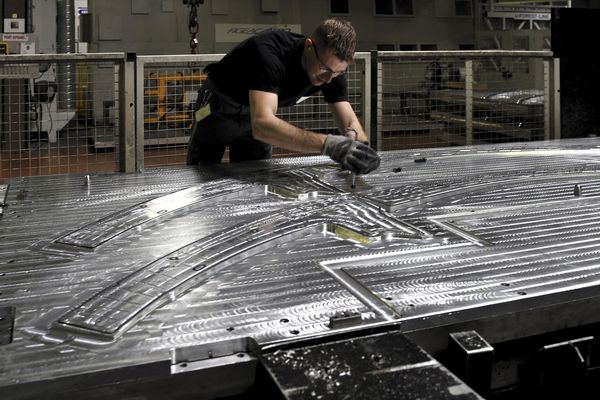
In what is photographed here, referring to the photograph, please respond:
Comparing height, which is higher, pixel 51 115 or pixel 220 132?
pixel 51 115

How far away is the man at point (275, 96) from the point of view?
8.59 feet

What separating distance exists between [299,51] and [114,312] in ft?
6.06

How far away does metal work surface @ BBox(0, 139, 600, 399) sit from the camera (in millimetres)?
1229

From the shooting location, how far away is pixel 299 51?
2.86 m

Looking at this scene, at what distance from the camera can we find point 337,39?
2.60 m

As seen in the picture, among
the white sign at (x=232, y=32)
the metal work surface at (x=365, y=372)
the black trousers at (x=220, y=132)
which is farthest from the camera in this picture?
the white sign at (x=232, y=32)

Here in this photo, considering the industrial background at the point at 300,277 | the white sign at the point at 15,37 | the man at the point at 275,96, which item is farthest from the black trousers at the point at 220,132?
the white sign at the point at 15,37

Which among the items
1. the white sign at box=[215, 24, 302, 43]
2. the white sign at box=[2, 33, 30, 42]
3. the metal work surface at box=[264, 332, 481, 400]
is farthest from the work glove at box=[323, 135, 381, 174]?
the white sign at box=[215, 24, 302, 43]

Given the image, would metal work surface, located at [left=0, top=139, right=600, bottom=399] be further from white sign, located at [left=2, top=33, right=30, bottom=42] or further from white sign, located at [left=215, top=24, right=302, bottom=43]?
white sign, located at [left=215, top=24, right=302, bottom=43]

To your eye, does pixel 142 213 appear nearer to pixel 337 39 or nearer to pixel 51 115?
pixel 337 39

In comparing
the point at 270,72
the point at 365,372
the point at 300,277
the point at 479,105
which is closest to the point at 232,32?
the point at 479,105

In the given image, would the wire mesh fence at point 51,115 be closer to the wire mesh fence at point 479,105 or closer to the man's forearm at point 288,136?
the man's forearm at point 288,136

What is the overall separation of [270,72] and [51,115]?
6.05m

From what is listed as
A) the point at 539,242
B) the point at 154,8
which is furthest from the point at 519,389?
the point at 154,8
